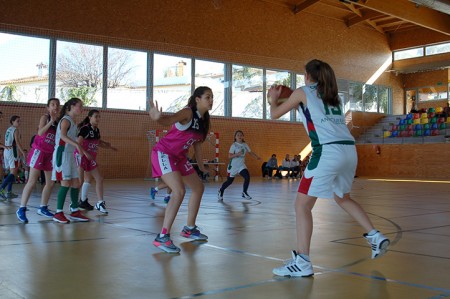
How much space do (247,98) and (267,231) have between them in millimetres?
20458

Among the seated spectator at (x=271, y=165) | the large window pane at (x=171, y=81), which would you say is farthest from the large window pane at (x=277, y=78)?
the large window pane at (x=171, y=81)

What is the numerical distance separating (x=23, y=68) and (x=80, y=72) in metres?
2.29

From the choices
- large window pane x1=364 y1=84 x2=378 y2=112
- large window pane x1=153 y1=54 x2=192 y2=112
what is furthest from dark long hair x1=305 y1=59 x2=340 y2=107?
large window pane x1=364 y1=84 x2=378 y2=112

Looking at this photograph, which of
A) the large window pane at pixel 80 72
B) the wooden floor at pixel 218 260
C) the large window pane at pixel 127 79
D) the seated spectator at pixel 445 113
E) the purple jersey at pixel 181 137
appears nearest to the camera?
the wooden floor at pixel 218 260

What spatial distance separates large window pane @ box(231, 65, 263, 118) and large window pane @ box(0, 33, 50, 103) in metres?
9.72

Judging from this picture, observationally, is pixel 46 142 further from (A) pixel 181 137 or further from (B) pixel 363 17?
(B) pixel 363 17

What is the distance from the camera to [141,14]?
22.1 m

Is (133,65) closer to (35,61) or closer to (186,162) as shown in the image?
(35,61)

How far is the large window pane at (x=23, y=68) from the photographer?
1916 cm

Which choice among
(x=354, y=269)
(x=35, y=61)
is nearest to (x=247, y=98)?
(x=35, y=61)

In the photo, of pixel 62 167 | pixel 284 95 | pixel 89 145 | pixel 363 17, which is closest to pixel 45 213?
pixel 62 167

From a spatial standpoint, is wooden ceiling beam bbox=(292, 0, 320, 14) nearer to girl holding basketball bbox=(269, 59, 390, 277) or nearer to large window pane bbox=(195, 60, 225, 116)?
large window pane bbox=(195, 60, 225, 116)

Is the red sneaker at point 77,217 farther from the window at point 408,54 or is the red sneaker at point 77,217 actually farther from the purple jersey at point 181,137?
the window at point 408,54

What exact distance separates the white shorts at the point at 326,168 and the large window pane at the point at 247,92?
21687 millimetres
